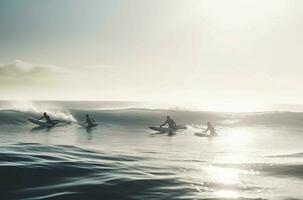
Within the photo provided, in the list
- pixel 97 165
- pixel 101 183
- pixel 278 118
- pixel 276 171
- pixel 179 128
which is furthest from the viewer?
pixel 278 118

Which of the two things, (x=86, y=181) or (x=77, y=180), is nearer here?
(x=86, y=181)

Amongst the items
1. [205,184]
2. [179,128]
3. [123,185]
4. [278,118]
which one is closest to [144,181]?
[123,185]

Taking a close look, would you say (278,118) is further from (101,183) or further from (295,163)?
(101,183)

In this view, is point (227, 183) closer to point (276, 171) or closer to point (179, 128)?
point (276, 171)

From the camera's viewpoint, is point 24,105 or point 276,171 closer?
point 276,171

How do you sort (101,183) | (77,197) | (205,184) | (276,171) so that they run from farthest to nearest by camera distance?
(276,171)
(205,184)
(101,183)
(77,197)

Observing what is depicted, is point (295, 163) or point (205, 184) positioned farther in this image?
point (295, 163)

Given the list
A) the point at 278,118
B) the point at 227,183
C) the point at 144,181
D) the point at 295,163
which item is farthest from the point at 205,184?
the point at 278,118

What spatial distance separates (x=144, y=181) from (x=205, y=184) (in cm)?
195

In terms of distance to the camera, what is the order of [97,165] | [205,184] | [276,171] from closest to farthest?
[205,184], [97,165], [276,171]

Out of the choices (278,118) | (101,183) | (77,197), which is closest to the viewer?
(77,197)

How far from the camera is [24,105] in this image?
85.1 metres

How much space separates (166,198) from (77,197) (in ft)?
7.31

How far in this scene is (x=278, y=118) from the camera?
267ft
